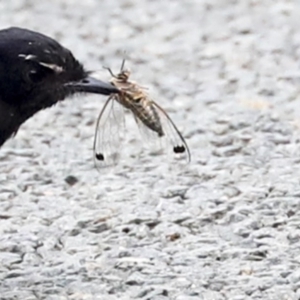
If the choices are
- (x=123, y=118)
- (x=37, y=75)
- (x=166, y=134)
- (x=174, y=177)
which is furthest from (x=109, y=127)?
(x=174, y=177)

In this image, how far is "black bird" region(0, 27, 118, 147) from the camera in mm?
4410

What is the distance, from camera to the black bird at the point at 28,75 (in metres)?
4.41

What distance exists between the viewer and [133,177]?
217 inches

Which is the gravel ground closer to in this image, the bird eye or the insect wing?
the insect wing

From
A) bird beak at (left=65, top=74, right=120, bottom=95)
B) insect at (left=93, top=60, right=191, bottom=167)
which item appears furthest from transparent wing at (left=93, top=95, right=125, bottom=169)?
bird beak at (left=65, top=74, right=120, bottom=95)

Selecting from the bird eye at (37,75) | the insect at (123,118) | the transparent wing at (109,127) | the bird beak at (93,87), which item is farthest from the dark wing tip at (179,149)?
the bird eye at (37,75)

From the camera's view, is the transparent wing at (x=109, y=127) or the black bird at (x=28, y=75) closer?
the black bird at (x=28, y=75)

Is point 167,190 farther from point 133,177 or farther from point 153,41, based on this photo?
point 153,41

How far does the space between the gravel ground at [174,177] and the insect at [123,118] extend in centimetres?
17

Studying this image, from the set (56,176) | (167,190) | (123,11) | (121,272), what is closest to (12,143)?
(56,176)

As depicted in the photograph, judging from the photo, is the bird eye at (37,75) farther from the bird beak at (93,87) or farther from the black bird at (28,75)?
the bird beak at (93,87)

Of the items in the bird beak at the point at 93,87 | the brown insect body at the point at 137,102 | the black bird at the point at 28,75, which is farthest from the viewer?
the brown insect body at the point at 137,102

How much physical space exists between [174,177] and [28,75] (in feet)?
3.98

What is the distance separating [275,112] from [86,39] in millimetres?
1652
